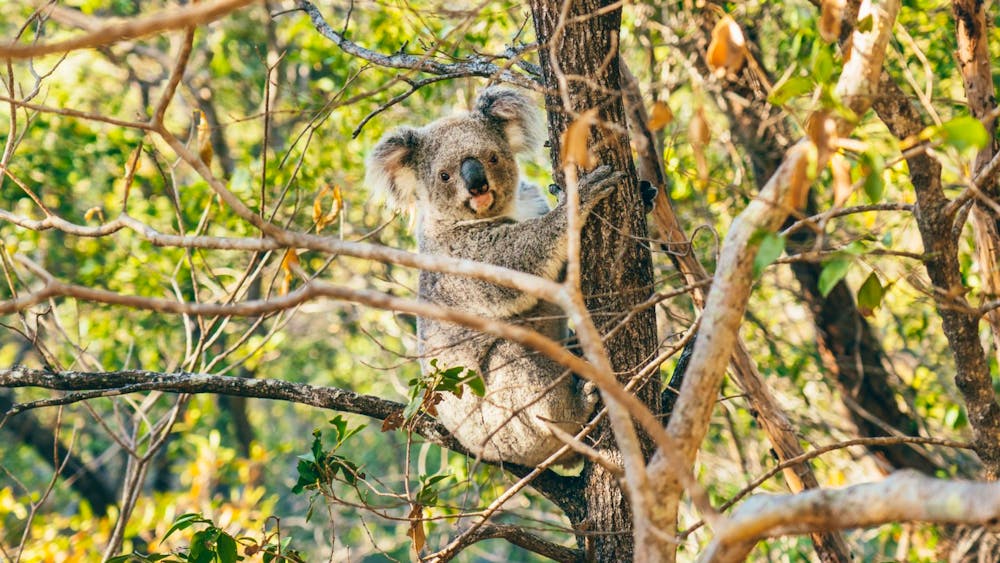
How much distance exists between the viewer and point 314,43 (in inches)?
206

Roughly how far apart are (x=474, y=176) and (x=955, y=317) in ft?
6.67

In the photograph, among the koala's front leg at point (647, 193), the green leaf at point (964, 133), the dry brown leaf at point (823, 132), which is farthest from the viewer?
the koala's front leg at point (647, 193)

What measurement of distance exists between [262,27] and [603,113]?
21.3 ft

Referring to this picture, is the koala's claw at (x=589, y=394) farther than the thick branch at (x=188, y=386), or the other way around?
the koala's claw at (x=589, y=394)

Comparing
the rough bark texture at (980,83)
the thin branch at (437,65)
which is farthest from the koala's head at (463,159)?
the rough bark texture at (980,83)

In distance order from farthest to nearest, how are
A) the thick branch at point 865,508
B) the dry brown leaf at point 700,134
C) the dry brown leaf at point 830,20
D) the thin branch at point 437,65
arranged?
the thin branch at point 437,65 < the dry brown leaf at point 830,20 < the dry brown leaf at point 700,134 < the thick branch at point 865,508

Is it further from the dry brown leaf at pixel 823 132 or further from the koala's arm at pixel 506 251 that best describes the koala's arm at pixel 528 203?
the dry brown leaf at pixel 823 132

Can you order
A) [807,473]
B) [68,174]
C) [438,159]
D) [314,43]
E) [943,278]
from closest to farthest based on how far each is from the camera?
[943,278], [807,473], [438,159], [314,43], [68,174]

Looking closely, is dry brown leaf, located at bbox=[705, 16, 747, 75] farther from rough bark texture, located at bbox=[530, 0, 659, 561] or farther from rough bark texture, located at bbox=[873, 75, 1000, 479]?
rough bark texture, located at bbox=[873, 75, 1000, 479]

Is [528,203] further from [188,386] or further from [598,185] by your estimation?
[188,386]

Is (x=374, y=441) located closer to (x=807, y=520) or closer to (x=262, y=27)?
(x=262, y=27)

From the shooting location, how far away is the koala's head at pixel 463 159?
396cm

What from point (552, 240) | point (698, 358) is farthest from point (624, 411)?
point (552, 240)

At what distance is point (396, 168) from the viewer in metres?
4.27
